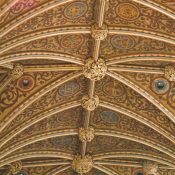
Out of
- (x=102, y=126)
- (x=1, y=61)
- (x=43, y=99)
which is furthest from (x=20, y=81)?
(x=102, y=126)

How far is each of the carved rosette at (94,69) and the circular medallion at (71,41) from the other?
2.58 ft

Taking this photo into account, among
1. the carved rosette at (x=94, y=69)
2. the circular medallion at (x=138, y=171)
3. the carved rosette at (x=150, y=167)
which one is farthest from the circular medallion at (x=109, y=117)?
the circular medallion at (x=138, y=171)

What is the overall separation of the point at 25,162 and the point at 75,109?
374 centimetres

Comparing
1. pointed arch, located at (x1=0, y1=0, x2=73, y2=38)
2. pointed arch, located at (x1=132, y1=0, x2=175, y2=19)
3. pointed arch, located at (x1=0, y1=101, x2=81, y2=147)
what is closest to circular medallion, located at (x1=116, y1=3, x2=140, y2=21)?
pointed arch, located at (x1=132, y1=0, x2=175, y2=19)

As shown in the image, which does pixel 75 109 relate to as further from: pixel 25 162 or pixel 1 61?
pixel 1 61

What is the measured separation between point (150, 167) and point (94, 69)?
6.14 meters

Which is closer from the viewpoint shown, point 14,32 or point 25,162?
point 14,32

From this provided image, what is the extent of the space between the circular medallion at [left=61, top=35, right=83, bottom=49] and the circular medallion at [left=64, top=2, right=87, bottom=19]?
3.37 feet

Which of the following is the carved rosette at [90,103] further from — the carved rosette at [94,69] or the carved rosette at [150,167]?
the carved rosette at [150,167]

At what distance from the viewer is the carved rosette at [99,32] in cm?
1652

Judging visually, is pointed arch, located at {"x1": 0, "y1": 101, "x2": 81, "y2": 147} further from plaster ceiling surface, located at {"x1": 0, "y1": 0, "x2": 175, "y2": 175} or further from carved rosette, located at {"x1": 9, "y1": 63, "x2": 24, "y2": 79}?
carved rosette, located at {"x1": 9, "y1": 63, "x2": 24, "y2": 79}

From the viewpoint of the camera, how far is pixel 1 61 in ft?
51.1

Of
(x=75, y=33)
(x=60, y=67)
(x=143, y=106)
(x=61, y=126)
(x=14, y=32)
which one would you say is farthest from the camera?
(x=61, y=126)

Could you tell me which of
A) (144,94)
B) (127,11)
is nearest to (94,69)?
(144,94)
